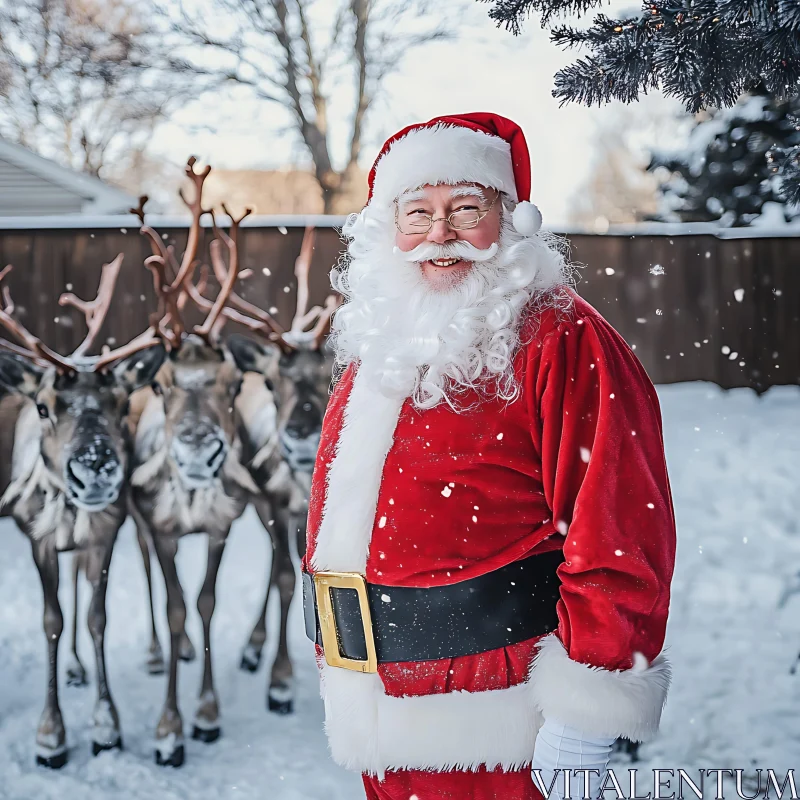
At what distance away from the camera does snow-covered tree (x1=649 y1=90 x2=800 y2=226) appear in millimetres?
7258

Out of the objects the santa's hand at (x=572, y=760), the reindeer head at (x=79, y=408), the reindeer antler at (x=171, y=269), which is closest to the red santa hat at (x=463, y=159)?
the santa's hand at (x=572, y=760)

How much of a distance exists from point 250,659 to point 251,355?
4.50 feet

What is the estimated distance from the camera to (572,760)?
1.29 metres

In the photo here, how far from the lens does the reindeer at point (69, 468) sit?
9.55 feet

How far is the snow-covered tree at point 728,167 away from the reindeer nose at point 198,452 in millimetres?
6104

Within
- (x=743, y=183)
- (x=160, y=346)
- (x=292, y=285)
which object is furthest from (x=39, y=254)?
(x=743, y=183)

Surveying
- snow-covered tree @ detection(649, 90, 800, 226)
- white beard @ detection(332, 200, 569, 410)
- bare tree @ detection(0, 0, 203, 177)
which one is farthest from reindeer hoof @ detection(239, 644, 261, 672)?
bare tree @ detection(0, 0, 203, 177)

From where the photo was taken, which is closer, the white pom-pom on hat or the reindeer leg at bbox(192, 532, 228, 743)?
the white pom-pom on hat

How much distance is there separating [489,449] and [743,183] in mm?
7550

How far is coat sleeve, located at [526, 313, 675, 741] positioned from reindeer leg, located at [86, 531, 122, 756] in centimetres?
220

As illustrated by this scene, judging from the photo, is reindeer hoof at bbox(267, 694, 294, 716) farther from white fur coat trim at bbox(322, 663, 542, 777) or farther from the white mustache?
the white mustache

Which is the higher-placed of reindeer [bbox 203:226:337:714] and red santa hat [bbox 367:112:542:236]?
red santa hat [bbox 367:112:542:236]

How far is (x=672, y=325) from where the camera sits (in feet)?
21.8

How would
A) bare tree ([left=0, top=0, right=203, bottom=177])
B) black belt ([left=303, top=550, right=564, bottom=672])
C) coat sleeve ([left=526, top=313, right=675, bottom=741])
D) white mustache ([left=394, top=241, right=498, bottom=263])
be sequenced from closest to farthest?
coat sleeve ([left=526, top=313, right=675, bottom=741]), black belt ([left=303, top=550, right=564, bottom=672]), white mustache ([left=394, top=241, right=498, bottom=263]), bare tree ([left=0, top=0, right=203, bottom=177])
